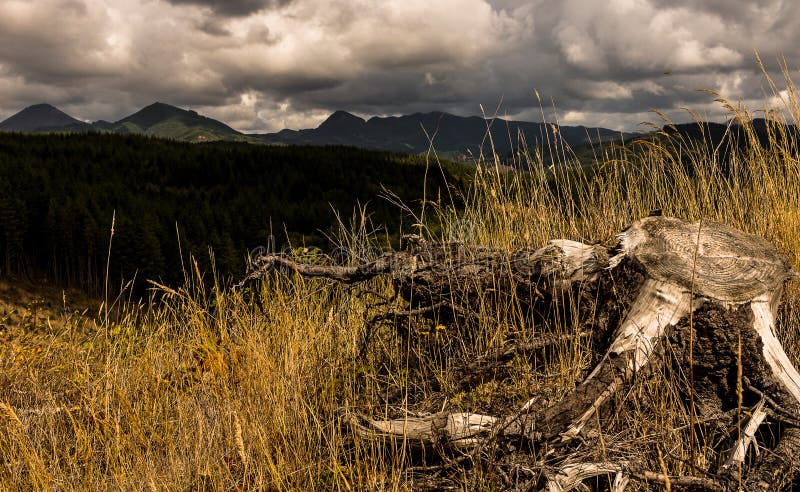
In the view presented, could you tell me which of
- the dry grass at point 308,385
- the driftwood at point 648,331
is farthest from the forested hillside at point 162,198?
the driftwood at point 648,331

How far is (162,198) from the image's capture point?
3509 inches

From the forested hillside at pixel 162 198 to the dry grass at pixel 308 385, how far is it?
2707cm

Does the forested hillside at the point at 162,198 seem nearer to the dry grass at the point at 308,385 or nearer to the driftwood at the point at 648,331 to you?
the dry grass at the point at 308,385

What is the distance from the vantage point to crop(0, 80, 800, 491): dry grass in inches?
80.7

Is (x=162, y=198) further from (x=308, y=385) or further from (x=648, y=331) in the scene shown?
(x=648, y=331)

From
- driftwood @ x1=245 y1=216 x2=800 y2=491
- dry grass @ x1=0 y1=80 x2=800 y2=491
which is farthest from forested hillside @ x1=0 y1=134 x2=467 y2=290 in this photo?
driftwood @ x1=245 y1=216 x2=800 y2=491

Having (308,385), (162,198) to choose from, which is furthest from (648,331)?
(162,198)

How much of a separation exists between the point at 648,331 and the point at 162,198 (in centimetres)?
9901

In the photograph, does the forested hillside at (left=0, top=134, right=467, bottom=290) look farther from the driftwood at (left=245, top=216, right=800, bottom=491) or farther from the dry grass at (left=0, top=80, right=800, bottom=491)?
the driftwood at (left=245, top=216, right=800, bottom=491)

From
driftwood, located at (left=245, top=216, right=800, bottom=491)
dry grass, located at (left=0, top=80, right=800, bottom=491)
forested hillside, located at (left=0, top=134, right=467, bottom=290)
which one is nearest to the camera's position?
driftwood, located at (left=245, top=216, right=800, bottom=491)

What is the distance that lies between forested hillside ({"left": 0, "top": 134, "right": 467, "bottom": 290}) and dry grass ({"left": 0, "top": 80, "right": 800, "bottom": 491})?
2707 cm

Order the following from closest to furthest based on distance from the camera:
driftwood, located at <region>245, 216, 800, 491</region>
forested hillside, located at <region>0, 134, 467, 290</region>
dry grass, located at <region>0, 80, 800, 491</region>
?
driftwood, located at <region>245, 216, 800, 491</region>
dry grass, located at <region>0, 80, 800, 491</region>
forested hillside, located at <region>0, 134, 467, 290</region>

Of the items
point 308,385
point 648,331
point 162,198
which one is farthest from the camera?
point 162,198

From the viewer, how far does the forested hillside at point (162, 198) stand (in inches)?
2448
